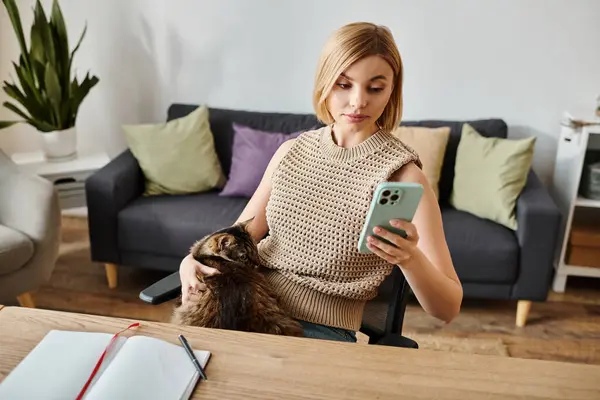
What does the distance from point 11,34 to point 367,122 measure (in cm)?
254

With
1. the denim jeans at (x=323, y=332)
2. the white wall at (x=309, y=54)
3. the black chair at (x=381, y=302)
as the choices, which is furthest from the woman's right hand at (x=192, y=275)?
the white wall at (x=309, y=54)

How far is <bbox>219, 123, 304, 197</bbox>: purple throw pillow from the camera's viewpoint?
2.69m

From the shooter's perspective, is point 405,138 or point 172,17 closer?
point 405,138

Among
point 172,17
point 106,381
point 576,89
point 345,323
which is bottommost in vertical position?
point 345,323

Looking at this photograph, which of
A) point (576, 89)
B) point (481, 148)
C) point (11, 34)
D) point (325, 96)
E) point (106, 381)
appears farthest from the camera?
point (11, 34)

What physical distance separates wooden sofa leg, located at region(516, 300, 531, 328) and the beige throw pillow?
23.5 inches

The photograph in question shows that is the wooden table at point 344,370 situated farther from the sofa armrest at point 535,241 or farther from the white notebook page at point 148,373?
the sofa armrest at point 535,241

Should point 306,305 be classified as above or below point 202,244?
below

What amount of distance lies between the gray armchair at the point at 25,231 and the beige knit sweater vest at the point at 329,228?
127 cm

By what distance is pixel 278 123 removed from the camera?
9.46 ft

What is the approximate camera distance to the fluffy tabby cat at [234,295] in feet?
3.79

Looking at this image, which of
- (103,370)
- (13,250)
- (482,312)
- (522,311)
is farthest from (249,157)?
(103,370)

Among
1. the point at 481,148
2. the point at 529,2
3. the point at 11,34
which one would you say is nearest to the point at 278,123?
the point at 481,148

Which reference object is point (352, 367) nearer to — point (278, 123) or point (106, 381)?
point (106, 381)
